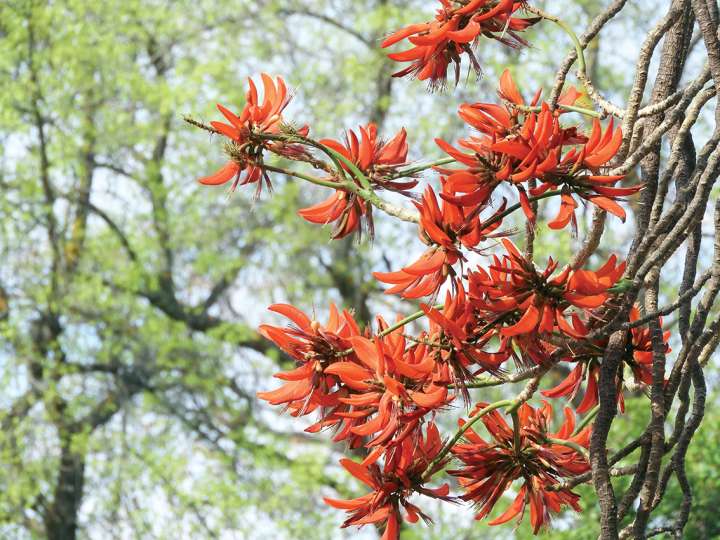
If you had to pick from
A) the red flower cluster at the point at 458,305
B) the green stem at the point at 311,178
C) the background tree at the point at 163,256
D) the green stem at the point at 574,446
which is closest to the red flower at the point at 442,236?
the red flower cluster at the point at 458,305

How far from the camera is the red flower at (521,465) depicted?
44.4 inches

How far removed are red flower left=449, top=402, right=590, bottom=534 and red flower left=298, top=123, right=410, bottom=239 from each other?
0.26 meters

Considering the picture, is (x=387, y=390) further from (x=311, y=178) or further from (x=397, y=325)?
(x=311, y=178)

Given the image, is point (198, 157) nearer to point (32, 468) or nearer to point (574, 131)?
point (32, 468)

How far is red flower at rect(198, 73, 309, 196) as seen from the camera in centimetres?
118

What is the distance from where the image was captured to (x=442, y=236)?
1.03 meters

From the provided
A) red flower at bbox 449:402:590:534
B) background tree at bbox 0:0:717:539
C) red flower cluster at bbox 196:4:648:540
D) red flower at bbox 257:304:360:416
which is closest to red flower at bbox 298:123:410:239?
red flower cluster at bbox 196:4:648:540

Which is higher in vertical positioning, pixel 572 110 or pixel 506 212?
pixel 572 110

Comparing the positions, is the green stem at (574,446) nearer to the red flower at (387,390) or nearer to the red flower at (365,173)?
the red flower at (387,390)

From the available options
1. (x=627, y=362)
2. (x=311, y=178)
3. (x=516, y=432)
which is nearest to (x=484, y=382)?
(x=516, y=432)

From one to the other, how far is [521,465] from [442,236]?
0.28 meters

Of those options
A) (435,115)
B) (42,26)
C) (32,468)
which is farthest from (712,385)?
(42,26)

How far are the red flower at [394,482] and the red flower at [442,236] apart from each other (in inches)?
6.2

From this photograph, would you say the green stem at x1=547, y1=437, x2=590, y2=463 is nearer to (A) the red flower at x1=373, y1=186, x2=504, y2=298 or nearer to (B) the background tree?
(A) the red flower at x1=373, y1=186, x2=504, y2=298
